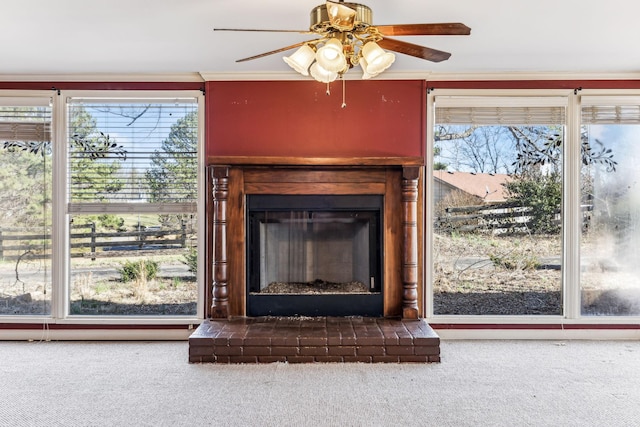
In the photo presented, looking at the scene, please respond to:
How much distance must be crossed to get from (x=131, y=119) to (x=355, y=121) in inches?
76.0

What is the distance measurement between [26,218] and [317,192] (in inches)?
100

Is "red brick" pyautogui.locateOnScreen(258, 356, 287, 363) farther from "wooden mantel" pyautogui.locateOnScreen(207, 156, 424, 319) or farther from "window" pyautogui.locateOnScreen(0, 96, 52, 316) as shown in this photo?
"window" pyautogui.locateOnScreen(0, 96, 52, 316)

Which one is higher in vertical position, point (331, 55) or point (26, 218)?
point (331, 55)

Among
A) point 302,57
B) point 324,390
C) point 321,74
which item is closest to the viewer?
point 302,57

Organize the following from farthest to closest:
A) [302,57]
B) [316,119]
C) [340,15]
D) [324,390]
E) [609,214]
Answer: [609,214] → [316,119] → [324,390] → [302,57] → [340,15]

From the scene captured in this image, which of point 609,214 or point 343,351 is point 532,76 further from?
point 343,351

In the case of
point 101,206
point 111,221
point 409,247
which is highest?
point 101,206

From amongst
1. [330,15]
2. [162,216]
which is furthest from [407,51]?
[162,216]

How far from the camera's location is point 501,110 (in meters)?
4.04

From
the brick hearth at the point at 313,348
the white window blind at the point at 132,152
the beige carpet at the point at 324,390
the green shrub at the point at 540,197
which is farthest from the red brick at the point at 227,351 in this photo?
the green shrub at the point at 540,197

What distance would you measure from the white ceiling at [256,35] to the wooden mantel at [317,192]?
0.81m

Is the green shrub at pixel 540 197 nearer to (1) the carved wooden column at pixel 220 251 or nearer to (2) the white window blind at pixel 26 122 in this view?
(1) the carved wooden column at pixel 220 251

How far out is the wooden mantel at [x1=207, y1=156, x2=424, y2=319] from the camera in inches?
149

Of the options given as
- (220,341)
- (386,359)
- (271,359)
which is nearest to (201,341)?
(220,341)
